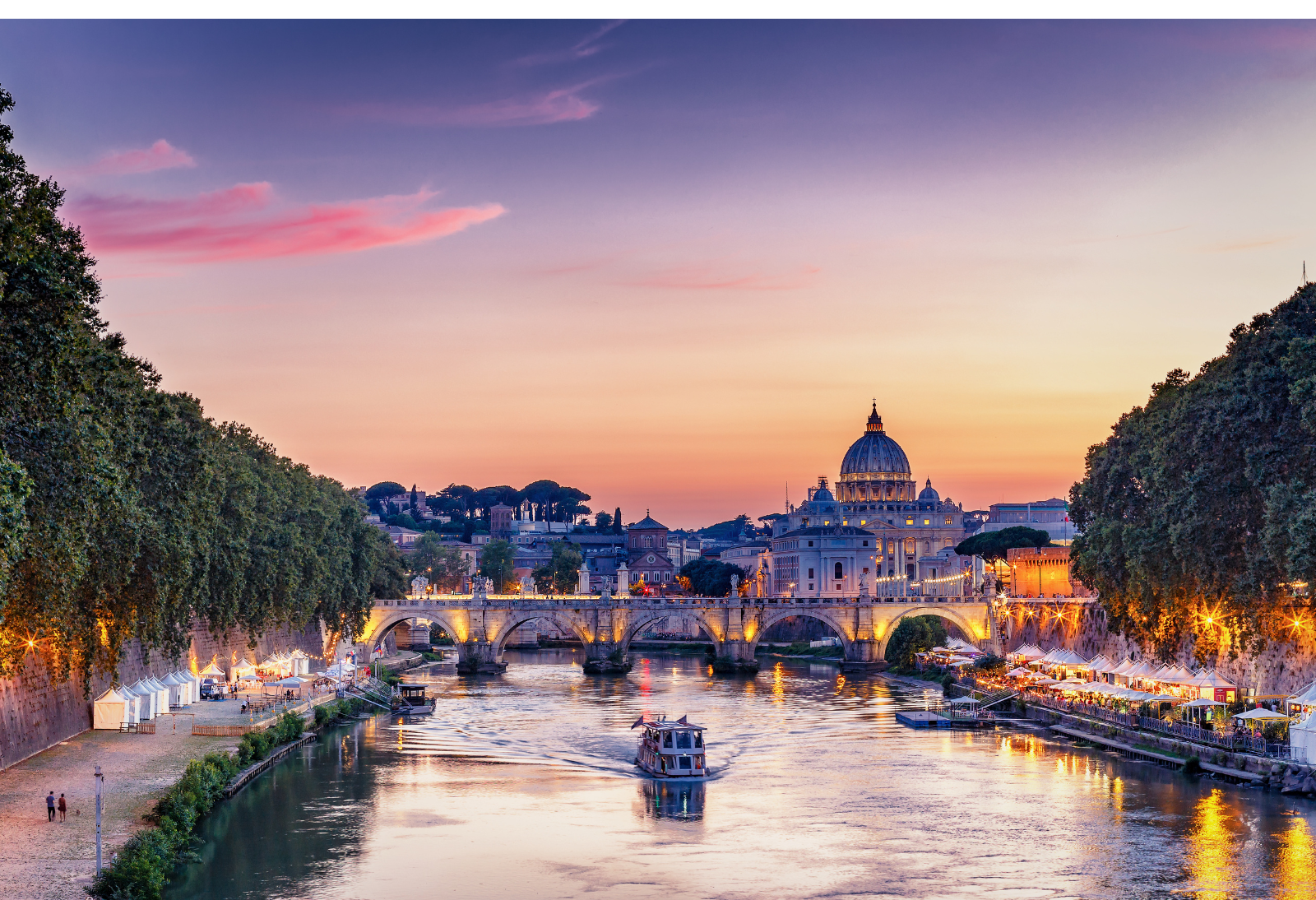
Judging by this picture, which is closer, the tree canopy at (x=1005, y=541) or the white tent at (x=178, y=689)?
the white tent at (x=178, y=689)

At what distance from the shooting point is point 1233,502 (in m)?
48.6

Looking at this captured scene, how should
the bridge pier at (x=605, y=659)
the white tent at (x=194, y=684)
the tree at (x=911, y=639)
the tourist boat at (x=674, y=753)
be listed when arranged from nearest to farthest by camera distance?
the tourist boat at (x=674, y=753), the white tent at (x=194, y=684), the tree at (x=911, y=639), the bridge pier at (x=605, y=659)

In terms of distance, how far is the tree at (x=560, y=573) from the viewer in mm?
174625

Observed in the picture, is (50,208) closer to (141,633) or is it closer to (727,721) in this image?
(141,633)

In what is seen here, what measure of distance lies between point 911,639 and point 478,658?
99.6 feet

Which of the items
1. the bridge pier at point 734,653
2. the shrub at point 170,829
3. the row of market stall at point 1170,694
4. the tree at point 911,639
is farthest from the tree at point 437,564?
the shrub at point 170,829

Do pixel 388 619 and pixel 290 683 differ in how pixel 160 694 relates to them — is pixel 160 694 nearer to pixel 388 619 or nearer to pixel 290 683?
pixel 290 683

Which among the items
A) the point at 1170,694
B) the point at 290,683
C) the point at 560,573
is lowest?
the point at 1170,694

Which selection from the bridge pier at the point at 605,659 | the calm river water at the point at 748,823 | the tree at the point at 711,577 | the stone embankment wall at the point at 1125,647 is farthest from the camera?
the tree at the point at 711,577

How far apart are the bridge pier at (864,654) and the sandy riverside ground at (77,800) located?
219 ft

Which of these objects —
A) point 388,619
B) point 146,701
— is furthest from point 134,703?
point 388,619

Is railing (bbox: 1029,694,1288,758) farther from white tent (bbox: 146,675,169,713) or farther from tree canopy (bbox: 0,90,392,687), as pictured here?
white tent (bbox: 146,675,169,713)

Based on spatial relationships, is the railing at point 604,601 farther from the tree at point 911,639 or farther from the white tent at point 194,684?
the white tent at point 194,684

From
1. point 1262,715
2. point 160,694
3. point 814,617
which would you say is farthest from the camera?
point 814,617
